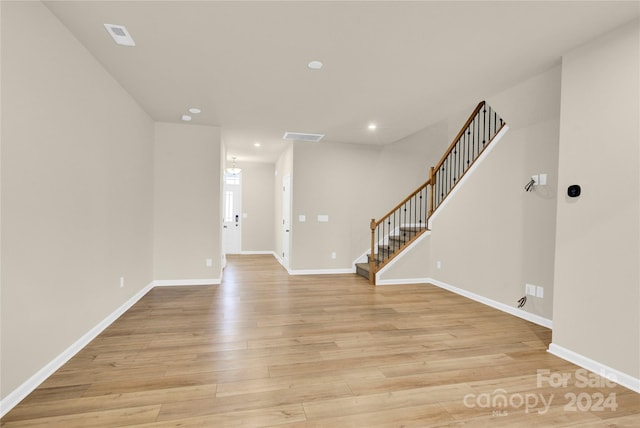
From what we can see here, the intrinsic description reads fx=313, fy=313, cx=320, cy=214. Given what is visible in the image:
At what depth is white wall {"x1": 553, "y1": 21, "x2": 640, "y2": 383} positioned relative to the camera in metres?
2.36

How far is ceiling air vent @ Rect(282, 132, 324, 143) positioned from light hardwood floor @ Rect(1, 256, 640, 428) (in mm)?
3268

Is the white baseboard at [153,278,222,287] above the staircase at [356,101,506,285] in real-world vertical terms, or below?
below

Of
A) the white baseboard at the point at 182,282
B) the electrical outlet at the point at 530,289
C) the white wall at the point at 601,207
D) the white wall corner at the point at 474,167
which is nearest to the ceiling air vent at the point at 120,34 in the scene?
the white baseboard at the point at 182,282

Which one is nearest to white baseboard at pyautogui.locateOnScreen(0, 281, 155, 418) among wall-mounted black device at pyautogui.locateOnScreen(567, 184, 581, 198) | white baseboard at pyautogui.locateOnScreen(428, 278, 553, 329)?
wall-mounted black device at pyautogui.locateOnScreen(567, 184, 581, 198)

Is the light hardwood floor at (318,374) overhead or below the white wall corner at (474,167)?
below

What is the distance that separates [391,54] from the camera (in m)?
2.94

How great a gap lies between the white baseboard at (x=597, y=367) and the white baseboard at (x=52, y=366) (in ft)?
13.7

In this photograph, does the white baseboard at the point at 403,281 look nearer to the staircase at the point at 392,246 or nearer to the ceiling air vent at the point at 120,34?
the staircase at the point at 392,246

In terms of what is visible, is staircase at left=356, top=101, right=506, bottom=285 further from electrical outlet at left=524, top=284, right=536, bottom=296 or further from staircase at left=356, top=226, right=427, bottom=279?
electrical outlet at left=524, top=284, right=536, bottom=296

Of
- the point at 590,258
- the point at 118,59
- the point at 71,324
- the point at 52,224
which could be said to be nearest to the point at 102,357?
the point at 71,324

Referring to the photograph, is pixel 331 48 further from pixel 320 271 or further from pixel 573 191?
pixel 320 271

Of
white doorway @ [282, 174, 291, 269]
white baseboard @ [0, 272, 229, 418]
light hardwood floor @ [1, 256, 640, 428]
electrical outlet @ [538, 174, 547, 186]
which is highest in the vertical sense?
electrical outlet @ [538, 174, 547, 186]

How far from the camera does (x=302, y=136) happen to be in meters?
6.07

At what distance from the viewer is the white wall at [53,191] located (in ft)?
6.52
